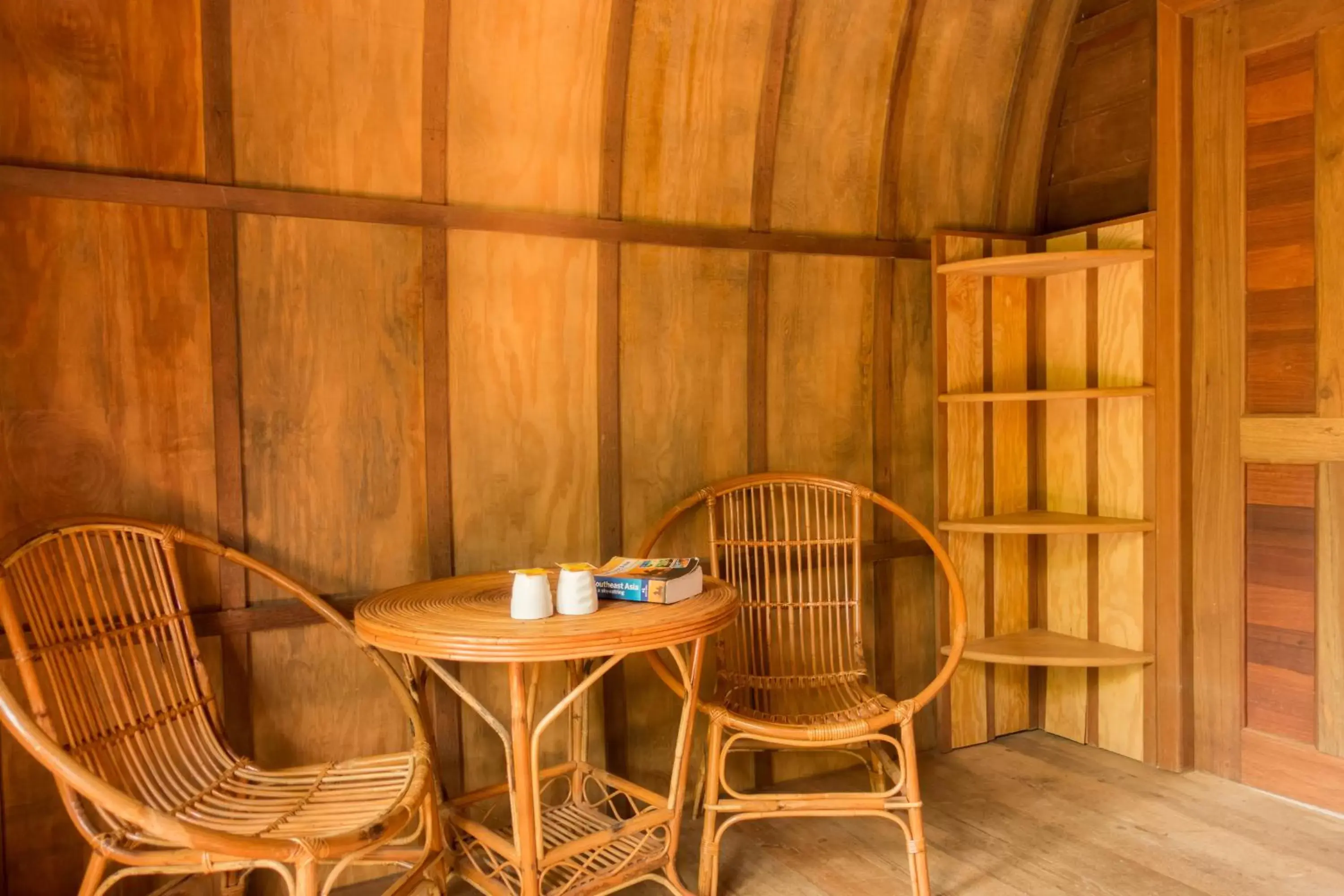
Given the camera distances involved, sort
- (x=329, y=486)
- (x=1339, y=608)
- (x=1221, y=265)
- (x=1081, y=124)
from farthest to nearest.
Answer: (x=1081, y=124) → (x=1221, y=265) → (x=1339, y=608) → (x=329, y=486)

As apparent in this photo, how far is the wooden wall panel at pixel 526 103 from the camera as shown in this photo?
102 inches

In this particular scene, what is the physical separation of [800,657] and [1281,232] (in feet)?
6.33

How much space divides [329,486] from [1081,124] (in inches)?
112

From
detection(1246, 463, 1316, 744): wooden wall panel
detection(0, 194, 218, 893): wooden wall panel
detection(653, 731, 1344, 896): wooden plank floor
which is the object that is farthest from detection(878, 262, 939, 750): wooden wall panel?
detection(0, 194, 218, 893): wooden wall panel

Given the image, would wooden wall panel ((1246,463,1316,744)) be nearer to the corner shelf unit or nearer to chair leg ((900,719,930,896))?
the corner shelf unit

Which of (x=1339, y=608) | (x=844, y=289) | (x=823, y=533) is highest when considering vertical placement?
(x=844, y=289)

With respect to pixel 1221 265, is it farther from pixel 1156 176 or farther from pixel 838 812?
pixel 838 812

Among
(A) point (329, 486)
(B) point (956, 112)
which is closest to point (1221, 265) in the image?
(B) point (956, 112)

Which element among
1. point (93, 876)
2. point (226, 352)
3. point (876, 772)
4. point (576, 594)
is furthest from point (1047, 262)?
point (93, 876)

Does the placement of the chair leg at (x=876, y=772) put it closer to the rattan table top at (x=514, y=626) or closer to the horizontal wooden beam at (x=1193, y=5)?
the rattan table top at (x=514, y=626)

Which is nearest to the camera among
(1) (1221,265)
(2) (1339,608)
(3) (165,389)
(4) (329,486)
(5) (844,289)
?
(3) (165,389)

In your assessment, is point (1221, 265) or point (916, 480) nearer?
point (1221, 265)

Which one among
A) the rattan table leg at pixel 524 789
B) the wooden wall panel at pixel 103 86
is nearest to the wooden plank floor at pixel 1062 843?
the rattan table leg at pixel 524 789

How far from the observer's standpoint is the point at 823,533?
321cm
